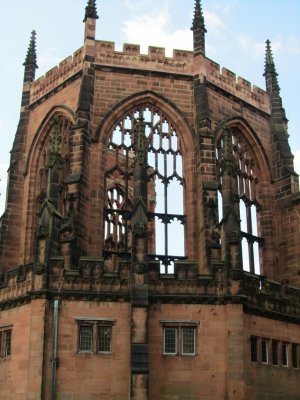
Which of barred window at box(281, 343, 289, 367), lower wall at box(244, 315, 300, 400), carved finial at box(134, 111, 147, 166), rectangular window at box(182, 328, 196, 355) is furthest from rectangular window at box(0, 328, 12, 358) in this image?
barred window at box(281, 343, 289, 367)

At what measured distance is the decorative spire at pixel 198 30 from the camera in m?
28.5

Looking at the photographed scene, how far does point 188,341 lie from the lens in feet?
70.1

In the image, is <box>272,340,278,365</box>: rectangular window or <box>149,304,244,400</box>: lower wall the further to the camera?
<box>272,340,278,365</box>: rectangular window

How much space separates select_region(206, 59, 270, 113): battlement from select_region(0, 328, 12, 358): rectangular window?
1386cm

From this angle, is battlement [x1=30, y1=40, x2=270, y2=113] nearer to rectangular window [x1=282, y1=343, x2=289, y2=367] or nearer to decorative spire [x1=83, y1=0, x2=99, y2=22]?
decorative spire [x1=83, y1=0, x2=99, y2=22]

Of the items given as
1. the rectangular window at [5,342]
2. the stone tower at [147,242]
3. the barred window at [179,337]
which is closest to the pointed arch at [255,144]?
the stone tower at [147,242]

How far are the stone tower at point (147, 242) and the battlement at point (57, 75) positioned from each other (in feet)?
0.28

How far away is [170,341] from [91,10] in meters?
15.2

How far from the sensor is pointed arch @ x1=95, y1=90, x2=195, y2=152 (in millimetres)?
26781

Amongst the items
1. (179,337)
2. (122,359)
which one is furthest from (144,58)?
(122,359)

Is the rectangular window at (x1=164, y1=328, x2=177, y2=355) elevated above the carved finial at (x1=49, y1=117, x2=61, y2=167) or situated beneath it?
situated beneath

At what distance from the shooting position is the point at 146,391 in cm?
1962

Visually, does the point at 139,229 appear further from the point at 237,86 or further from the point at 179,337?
the point at 237,86

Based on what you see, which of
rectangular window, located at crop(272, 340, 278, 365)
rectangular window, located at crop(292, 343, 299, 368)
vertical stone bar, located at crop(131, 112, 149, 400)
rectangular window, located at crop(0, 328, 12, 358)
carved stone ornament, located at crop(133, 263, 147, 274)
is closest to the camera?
vertical stone bar, located at crop(131, 112, 149, 400)
